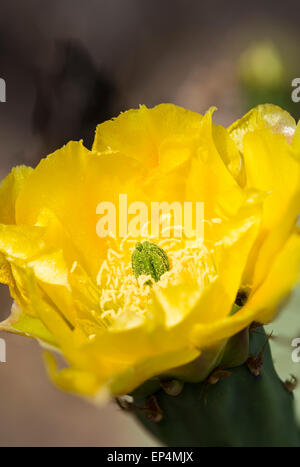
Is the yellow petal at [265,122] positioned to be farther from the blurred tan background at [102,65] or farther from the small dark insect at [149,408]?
the blurred tan background at [102,65]

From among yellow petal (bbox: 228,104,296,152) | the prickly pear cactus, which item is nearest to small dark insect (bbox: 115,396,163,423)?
the prickly pear cactus

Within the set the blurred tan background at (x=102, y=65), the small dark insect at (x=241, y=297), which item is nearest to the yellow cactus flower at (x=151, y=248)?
the small dark insect at (x=241, y=297)

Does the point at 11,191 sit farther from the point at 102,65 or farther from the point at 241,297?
the point at 102,65

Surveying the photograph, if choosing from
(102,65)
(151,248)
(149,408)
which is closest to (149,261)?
(151,248)

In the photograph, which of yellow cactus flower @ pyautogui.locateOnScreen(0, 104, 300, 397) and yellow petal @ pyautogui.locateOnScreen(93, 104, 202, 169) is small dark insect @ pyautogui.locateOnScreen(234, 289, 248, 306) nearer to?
yellow cactus flower @ pyautogui.locateOnScreen(0, 104, 300, 397)

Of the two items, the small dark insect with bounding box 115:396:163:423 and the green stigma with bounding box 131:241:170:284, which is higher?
the green stigma with bounding box 131:241:170:284

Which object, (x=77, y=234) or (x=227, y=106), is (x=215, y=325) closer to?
(x=77, y=234)
